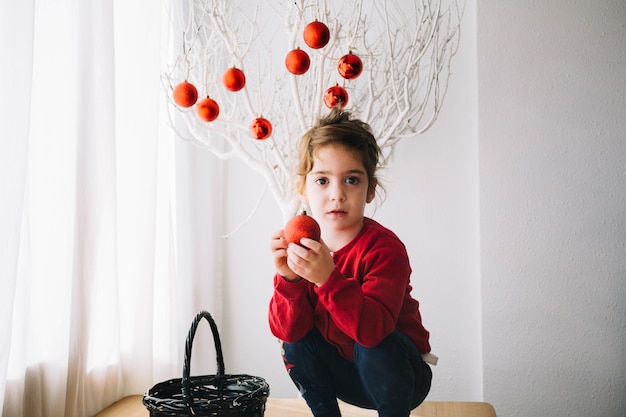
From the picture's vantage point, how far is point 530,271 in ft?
6.16

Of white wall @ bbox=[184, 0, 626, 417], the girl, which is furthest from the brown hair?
white wall @ bbox=[184, 0, 626, 417]

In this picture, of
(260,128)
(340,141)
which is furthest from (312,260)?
(260,128)

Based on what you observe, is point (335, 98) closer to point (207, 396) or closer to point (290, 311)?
point (290, 311)

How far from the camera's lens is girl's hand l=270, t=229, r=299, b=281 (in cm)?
104

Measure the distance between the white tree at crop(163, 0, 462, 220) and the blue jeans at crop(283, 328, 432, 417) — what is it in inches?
19.4

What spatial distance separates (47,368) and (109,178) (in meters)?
0.49

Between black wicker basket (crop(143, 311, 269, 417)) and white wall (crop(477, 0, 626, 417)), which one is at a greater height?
white wall (crop(477, 0, 626, 417))

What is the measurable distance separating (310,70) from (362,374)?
3.58 ft

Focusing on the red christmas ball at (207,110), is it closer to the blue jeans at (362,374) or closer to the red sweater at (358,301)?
the red sweater at (358,301)

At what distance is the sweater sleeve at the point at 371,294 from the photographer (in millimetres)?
987

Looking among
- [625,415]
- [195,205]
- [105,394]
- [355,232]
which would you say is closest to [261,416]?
[355,232]

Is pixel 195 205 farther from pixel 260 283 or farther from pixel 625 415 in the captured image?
pixel 625 415

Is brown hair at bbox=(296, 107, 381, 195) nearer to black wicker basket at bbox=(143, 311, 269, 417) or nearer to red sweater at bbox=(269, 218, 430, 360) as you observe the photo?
red sweater at bbox=(269, 218, 430, 360)

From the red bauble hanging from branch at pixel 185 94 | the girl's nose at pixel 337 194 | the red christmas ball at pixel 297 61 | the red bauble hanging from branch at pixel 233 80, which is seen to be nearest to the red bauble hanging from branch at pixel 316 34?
the red christmas ball at pixel 297 61
